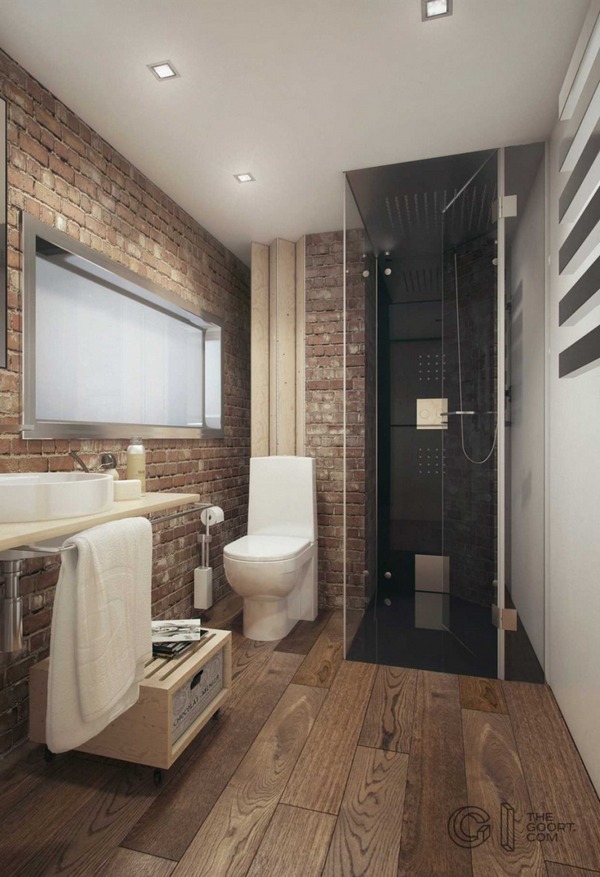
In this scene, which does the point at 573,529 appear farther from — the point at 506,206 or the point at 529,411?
the point at 506,206

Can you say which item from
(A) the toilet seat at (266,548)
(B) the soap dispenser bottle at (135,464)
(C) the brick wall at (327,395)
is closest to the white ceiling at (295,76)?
(C) the brick wall at (327,395)

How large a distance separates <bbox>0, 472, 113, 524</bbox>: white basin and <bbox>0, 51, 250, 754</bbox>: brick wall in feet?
1.46

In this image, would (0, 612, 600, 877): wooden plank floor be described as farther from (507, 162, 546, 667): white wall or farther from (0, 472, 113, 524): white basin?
(0, 472, 113, 524): white basin

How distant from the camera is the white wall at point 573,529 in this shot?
153 cm

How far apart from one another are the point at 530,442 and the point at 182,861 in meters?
1.99

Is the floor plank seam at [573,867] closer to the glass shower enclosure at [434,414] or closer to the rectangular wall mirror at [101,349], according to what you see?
the glass shower enclosure at [434,414]

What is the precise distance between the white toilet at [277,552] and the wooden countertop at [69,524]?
735 mm

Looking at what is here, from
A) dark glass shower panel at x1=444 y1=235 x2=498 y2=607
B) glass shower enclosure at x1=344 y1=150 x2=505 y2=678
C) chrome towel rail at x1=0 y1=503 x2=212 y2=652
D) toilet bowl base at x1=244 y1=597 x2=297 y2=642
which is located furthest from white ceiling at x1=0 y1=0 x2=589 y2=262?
toilet bowl base at x1=244 y1=597 x2=297 y2=642

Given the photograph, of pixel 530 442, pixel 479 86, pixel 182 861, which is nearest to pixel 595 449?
pixel 530 442

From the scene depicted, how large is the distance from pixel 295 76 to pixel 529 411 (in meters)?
1.68

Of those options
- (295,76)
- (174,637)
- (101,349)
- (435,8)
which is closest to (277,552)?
(174,637)

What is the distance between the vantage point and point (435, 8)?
58.9 inches

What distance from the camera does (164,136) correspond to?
214cm

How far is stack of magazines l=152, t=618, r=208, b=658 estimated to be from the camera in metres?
1.71
